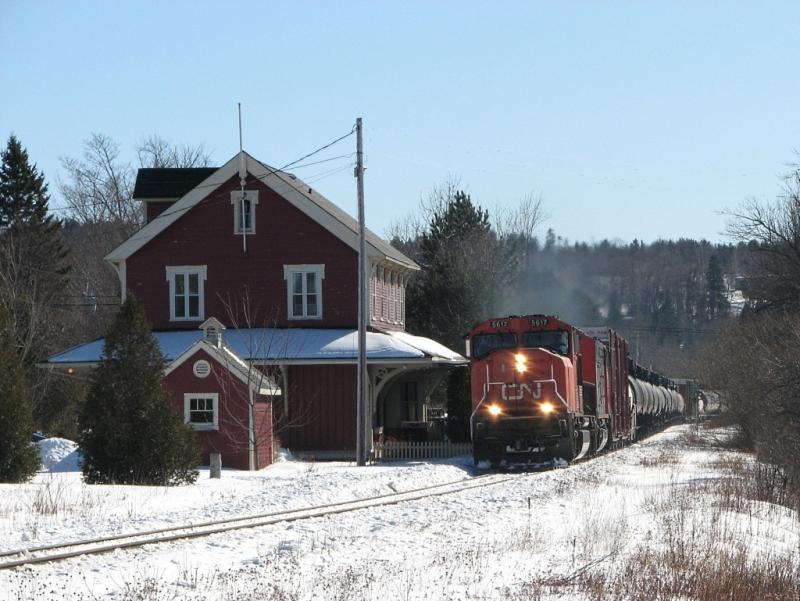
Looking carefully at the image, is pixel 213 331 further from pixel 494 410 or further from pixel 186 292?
pixel 494 410

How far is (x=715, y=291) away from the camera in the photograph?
13300 centimetres

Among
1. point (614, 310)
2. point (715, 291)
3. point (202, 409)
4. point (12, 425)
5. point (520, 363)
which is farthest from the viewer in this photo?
point (715, 291)

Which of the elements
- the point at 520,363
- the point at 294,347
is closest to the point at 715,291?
the point at 294,347

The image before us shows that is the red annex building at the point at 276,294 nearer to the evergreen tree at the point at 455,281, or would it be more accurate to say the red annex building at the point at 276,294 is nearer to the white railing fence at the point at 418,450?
the white railing fence at the point at 418,450

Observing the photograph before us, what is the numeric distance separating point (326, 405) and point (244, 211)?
7325mm

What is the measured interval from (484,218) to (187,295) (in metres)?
36.2

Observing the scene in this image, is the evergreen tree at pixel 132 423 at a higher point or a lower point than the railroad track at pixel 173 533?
higher

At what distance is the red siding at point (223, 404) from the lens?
32.8m

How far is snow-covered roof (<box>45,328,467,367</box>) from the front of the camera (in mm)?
35938

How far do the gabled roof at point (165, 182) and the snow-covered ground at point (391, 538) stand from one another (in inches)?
788

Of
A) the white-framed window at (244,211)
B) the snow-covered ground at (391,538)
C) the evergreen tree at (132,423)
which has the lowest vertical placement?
the snow-covered ground at (391,538)

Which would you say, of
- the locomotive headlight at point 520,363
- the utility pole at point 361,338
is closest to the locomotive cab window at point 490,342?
the locomotive headlight at point 520,363

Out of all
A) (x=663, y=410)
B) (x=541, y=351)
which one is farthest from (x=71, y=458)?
(x=663, y=410)

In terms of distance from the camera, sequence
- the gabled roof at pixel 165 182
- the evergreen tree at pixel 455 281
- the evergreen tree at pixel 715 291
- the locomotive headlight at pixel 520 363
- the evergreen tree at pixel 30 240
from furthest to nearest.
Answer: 1. the evergreen tree at pixel 715 291
2. the evergreen tree at pixel 455 281
3. the evergreen tree at pixel 30 240
4. the gabled roof at pixel 165 182
5. the locomotive headlight at pixel 520 363
